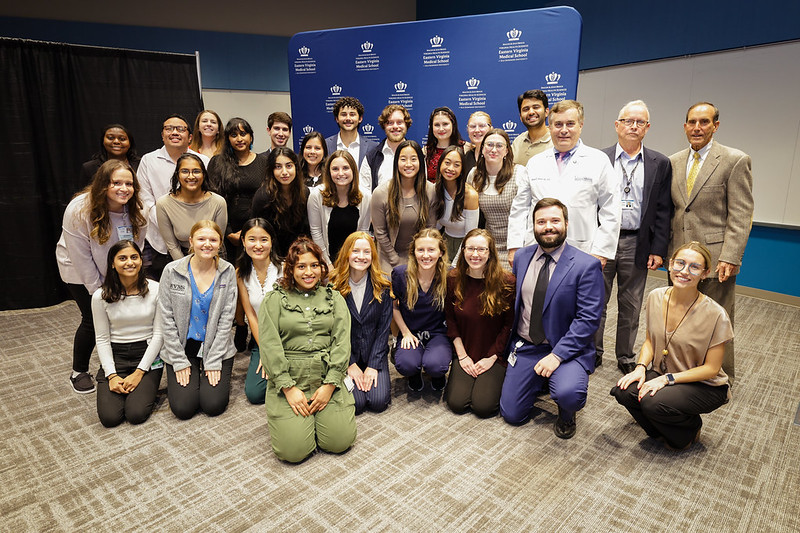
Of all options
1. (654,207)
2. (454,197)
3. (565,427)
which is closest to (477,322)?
(565,427)

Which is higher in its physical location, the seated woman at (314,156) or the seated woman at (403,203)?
the seated woman at (314,156)

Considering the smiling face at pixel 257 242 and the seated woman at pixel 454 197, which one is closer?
the smiling face at pixel 257 242

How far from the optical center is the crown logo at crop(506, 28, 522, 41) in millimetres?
4408

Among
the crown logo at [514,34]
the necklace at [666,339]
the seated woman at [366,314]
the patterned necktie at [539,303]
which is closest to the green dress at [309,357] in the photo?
the seated woman at [366,314]

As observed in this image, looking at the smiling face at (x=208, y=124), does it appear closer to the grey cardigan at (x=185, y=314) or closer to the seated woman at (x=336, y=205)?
the seated woman at (x=336, y=205)

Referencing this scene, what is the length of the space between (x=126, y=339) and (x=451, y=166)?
2.35 m

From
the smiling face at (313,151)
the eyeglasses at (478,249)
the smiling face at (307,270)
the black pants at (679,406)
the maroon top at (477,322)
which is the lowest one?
the black pants at (679,406)

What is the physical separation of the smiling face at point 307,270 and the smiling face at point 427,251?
0.64 m

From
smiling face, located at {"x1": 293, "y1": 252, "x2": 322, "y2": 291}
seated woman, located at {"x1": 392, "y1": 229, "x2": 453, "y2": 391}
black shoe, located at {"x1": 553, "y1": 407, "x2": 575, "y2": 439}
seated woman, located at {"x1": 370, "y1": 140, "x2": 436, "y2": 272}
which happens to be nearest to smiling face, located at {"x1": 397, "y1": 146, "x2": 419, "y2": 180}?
seated woman, located at {"x1": 370, "y1": 140, "x2": 436, "y2": 272}

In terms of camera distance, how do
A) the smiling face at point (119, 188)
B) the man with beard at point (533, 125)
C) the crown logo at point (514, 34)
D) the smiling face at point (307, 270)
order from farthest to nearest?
1. the crown logo at point (514, 34)
2. the man with beard at point (533, 125)
3. the smiling face at point (119, 188)
4. the smiling face at point (307, 270)

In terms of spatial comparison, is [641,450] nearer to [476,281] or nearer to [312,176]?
[476,281]

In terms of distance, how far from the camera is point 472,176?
11.8 ft

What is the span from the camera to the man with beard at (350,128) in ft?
13.7

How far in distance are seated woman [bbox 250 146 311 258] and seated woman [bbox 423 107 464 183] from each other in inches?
42.5
